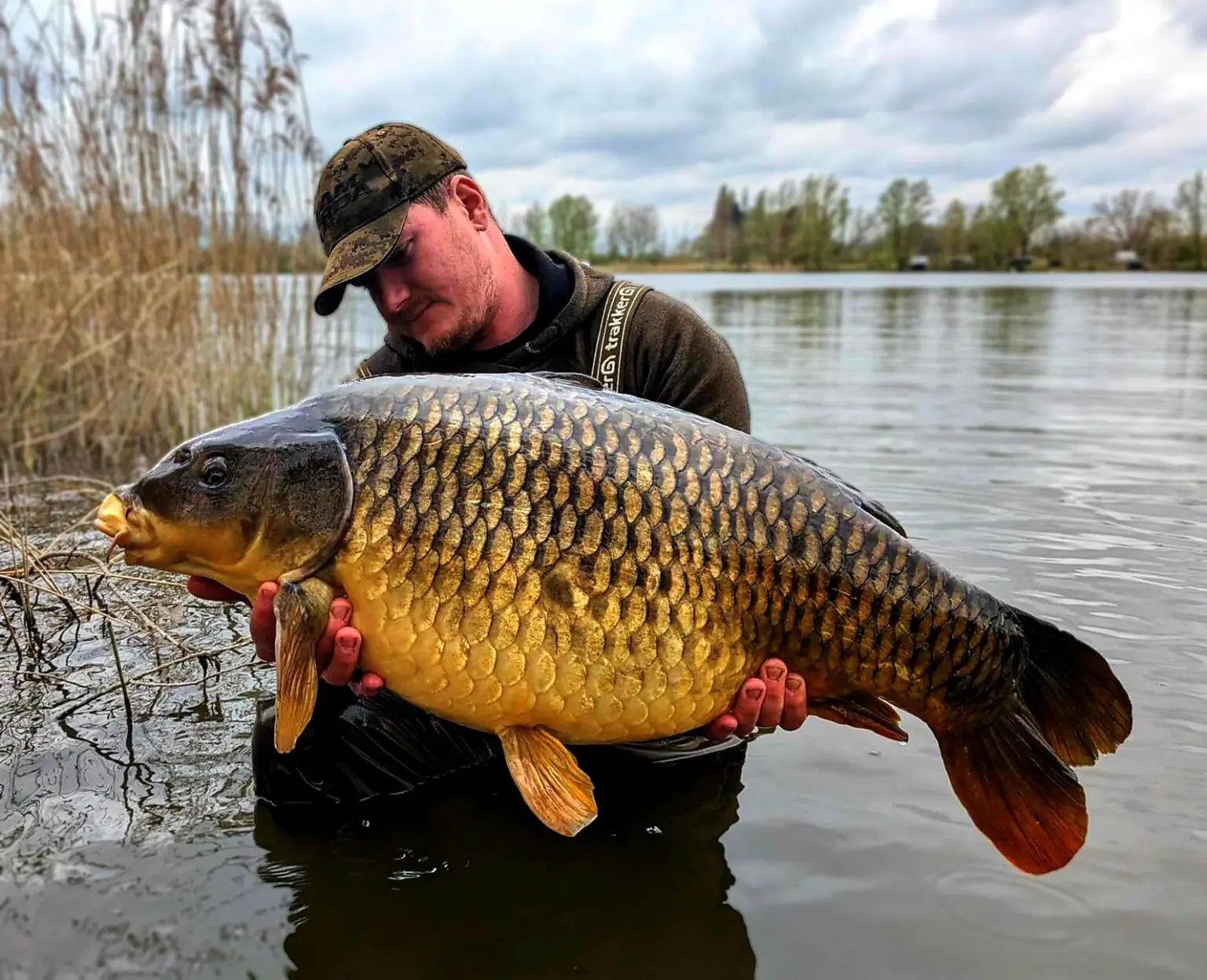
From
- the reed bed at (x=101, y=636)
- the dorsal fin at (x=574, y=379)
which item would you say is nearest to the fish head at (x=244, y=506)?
the dorsal fin at (x=574, y=379)

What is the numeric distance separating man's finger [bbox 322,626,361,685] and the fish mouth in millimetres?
336

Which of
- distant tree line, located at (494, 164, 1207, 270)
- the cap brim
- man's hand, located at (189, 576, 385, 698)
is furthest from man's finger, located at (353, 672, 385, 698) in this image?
distant tree line, located at (494, 164, 1207, 270)

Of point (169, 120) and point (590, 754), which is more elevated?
point (169, 120)

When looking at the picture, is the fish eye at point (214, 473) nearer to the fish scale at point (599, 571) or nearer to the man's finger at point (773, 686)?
the fish scale at point (599, 571)

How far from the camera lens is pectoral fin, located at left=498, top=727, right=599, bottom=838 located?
1.64 meters

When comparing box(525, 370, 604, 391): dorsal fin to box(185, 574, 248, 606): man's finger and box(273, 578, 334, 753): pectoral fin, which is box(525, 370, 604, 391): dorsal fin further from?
box(185, 574, 248, 606): man's finger

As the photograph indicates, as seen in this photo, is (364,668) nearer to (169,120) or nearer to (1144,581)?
(1144,581)

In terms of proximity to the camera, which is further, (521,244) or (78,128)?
(78,128)

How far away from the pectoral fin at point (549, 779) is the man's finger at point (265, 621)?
16.6 inches

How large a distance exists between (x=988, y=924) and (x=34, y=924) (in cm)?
155

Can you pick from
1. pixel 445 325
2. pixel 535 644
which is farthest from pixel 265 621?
pixel 445 325

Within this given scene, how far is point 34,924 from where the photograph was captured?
166 centimetres

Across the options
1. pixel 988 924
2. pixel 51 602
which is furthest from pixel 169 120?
pixel 988 924

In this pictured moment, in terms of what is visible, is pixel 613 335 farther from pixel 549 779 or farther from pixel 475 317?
pixel 549 779
